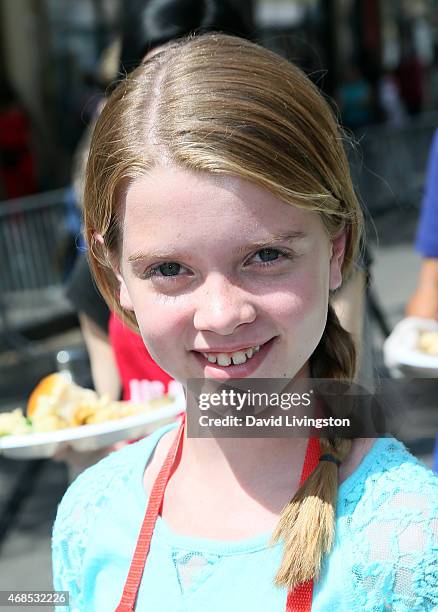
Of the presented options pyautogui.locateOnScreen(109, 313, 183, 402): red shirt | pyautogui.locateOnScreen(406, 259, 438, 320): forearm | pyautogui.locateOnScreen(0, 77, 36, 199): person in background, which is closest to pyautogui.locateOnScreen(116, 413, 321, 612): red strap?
pyautogui.locateOnScreen(109, 313, 183, 402): red shirt

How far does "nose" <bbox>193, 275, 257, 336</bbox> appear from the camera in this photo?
4.24 ft

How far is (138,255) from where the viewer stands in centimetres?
137

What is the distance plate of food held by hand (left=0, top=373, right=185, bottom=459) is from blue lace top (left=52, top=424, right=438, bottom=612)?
0.69m

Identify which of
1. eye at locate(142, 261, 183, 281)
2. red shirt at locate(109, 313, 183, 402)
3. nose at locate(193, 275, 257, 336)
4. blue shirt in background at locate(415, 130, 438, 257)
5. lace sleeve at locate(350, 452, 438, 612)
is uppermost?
eye at locate(142, 261, 183, 281)

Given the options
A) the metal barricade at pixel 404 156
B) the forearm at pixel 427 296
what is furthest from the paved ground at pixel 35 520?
the metal barricade at pixel 404 156

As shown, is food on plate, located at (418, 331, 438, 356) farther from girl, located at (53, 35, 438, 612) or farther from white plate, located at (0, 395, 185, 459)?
girl, located at (53, 35, 438, 612)

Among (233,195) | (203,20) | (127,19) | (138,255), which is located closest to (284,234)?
(233,195)

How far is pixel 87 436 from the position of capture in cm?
228

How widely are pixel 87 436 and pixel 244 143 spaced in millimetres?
1153

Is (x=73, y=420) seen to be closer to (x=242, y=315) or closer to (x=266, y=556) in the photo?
(x=266, y=556)

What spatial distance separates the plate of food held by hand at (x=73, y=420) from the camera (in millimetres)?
2283

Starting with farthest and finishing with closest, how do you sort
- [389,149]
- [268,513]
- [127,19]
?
[389,149], [127,19], [268,513]

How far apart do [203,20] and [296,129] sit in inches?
59.8

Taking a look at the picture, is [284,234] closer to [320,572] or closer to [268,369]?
[268,369]
